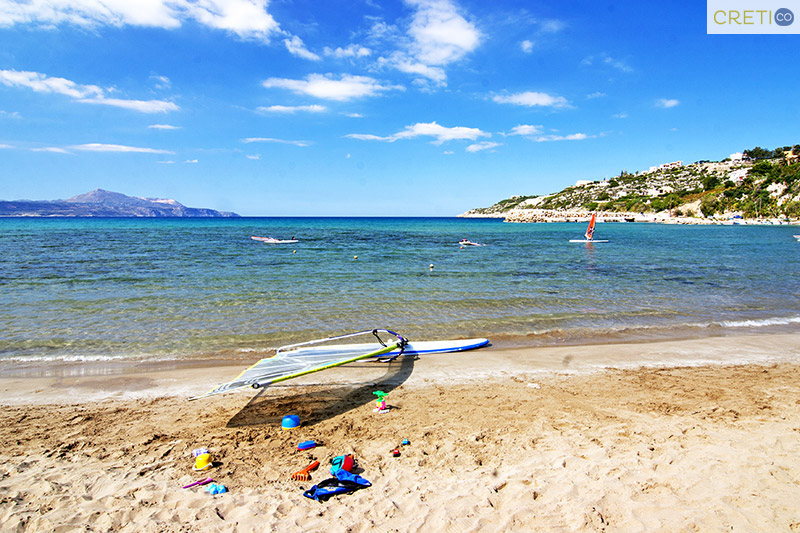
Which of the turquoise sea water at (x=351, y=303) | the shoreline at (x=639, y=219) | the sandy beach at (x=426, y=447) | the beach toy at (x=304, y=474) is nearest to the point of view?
the sandy beach at (x=426, y=447)

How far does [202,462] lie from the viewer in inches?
193

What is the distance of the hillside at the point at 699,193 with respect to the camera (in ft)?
282

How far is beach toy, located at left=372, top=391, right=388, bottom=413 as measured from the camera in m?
6.53

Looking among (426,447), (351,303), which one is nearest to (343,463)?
(426,447)

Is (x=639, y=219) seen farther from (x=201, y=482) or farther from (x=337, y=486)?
(x=201, y=482)

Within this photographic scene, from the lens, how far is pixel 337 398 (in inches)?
281

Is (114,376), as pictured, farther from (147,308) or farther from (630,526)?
(630,526)

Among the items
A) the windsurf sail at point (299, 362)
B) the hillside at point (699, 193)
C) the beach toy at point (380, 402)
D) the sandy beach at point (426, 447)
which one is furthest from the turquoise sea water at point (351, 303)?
the hillside at point (699, 193)

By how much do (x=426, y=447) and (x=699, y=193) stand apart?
420ft

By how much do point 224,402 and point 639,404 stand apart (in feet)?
21.6

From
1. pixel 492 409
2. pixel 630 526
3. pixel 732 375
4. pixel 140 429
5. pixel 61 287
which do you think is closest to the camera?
pixel 630 526

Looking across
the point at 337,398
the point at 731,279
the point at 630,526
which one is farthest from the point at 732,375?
the point at 731,279

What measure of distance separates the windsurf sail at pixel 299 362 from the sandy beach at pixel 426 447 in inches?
16.1

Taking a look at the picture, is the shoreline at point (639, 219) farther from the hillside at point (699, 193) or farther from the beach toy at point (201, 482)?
the beach toy at point (201, 482)
